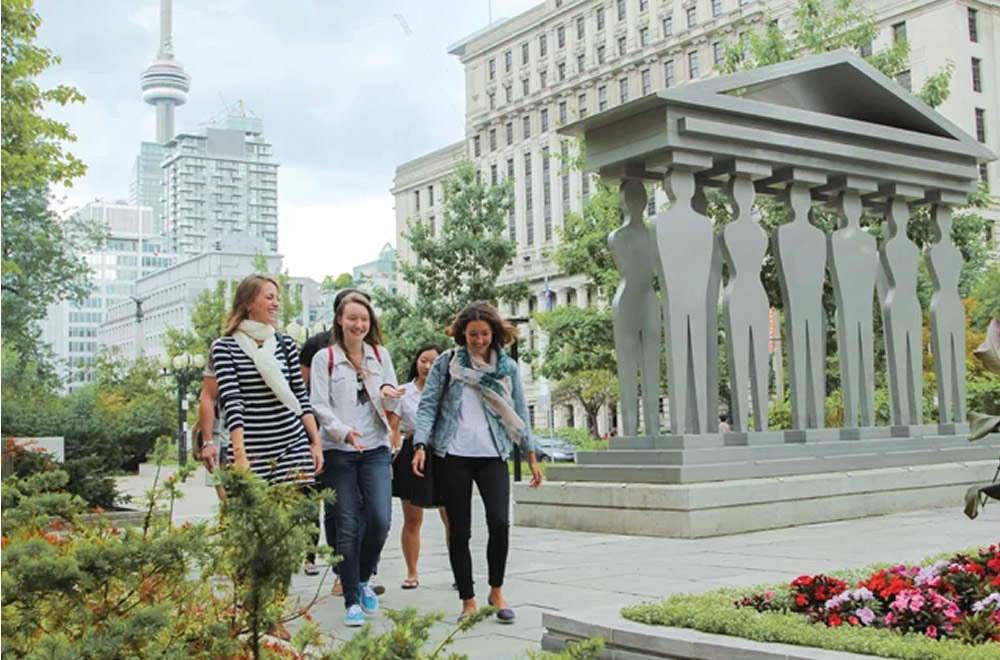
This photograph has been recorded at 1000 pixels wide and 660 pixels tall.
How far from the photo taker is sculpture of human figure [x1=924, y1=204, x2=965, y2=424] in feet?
50.9

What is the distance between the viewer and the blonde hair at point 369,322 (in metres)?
7.16

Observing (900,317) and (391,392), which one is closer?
(391,392)

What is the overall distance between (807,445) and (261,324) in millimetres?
7713

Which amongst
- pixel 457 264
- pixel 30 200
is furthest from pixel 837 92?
pixel 30 200

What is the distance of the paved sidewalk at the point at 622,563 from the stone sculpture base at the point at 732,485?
230 millimetres

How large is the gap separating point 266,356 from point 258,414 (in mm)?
327

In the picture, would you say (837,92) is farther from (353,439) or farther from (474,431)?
(353,439)

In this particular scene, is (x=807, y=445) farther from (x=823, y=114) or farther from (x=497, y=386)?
(x=497, y=386)

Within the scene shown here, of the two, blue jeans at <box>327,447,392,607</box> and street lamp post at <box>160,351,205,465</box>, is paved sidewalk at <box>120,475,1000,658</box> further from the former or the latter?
street lamp post at <box>160,351,205,465</box>

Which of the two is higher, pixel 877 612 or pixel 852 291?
pixel 852 291

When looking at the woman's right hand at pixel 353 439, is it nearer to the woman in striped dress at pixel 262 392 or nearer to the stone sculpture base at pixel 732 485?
the woman in striped dress at pixel 262 392

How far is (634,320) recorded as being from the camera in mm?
12688

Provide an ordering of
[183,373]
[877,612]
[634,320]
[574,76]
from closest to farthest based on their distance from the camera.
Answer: [877,612]
[634,320]
[183,373]
[574,76]

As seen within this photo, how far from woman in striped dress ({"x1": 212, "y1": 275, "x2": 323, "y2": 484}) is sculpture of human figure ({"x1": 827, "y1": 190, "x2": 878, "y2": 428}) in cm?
885
